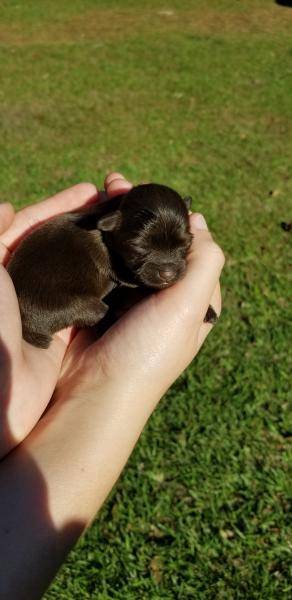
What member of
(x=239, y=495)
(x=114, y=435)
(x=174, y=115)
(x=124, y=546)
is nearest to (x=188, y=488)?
(x=239, y=495)

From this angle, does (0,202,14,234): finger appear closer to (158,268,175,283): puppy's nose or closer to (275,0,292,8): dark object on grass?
(158,268,175,283): puppy's nose

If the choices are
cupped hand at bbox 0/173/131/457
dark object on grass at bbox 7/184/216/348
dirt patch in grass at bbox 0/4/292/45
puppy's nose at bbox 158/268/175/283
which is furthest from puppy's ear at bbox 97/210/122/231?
dirt patch in grass at bbox 0/4/292/45

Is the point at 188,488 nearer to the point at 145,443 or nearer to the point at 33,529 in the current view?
the point at 145,443

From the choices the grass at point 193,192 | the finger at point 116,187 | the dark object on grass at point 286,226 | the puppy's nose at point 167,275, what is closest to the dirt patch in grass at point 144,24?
the grass at point 193,192

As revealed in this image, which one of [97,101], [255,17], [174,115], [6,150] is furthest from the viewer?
[255,17]

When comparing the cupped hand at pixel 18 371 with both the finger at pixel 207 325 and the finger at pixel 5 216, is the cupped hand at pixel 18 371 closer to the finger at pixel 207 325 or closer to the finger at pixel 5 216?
the finger at pixel 5 216

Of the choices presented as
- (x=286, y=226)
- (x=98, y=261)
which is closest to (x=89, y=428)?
(x=98, y=261)
